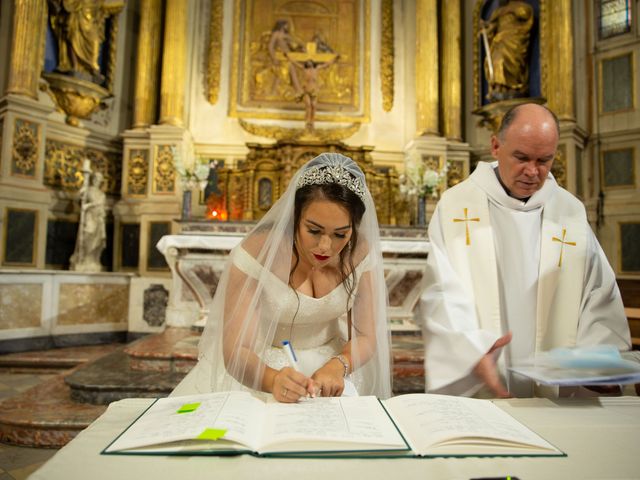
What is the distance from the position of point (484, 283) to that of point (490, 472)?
4.39ft

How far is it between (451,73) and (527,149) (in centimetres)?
656

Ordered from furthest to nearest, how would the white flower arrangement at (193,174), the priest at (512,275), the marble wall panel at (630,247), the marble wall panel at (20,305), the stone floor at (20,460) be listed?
the marble wall panel at (630,247), the white flower arrangement at (193,174), the marble wall panel at (20,305), the stone floor at (20,460), the priest at (512,275)

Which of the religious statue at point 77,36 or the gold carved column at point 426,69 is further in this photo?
the gold carved column at point 426,69

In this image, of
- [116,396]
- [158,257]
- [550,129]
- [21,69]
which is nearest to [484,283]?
[550,129]

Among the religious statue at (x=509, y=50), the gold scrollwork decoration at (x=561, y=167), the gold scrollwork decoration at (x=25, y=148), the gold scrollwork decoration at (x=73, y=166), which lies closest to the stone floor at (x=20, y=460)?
the gold scrollwork decoration at (x=25, y=148)

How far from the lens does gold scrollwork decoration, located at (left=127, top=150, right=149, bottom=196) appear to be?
7.69 m

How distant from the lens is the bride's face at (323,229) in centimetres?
190

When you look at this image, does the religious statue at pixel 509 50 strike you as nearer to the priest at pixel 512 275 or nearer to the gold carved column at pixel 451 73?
the gold carved column at pixel 451 73

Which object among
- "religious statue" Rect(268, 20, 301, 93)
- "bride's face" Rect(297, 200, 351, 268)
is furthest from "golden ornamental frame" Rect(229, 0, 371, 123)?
"bride's face" Rect(297, 200, 351, 268)

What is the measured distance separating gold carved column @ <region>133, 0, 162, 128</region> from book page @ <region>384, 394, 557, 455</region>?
7.50 metres

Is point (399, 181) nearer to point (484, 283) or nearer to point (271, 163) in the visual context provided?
point (271, 163)

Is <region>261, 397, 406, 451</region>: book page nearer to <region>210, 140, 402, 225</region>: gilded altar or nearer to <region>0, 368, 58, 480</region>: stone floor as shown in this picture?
<region>0, 368, 58, 480</region>: stone floor

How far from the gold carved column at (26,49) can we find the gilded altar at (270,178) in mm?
2754

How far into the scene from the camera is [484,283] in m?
2.21
